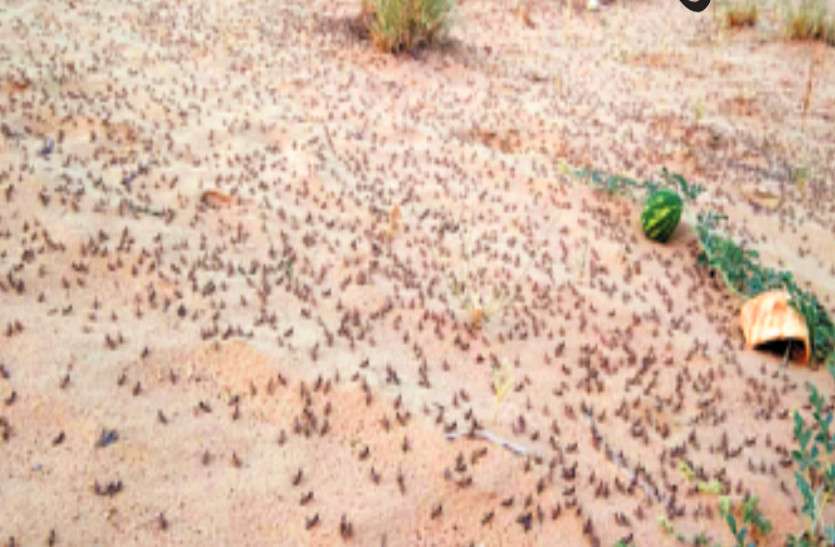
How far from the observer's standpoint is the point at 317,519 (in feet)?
8.44

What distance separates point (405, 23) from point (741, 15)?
20.8ft

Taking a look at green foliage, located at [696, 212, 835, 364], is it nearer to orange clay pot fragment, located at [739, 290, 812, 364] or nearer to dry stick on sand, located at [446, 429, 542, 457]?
orange clay pot fragment, located at [739, 290, 812, 364]

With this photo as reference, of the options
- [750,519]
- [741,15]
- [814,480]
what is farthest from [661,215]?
[741,15]

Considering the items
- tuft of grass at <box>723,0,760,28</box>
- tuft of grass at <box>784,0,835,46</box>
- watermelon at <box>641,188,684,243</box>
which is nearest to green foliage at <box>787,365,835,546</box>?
watermelon at <box>641,188,684,243</box>

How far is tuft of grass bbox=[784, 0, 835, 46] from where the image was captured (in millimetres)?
10945

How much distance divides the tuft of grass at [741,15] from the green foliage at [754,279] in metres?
7.54

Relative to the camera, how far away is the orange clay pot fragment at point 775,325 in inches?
163

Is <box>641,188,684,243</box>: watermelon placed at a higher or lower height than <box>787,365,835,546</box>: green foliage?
higher

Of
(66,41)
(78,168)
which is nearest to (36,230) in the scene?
(78,168)

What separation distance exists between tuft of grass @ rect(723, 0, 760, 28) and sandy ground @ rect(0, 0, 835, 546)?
15.7ft

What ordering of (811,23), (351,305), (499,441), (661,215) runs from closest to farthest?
(499,441) → (351,305) → (661,215) → (811,23)

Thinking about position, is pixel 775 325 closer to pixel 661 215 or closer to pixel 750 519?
pixel 661 215

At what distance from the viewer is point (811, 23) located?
35.9ft

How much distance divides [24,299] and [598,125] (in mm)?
5317
